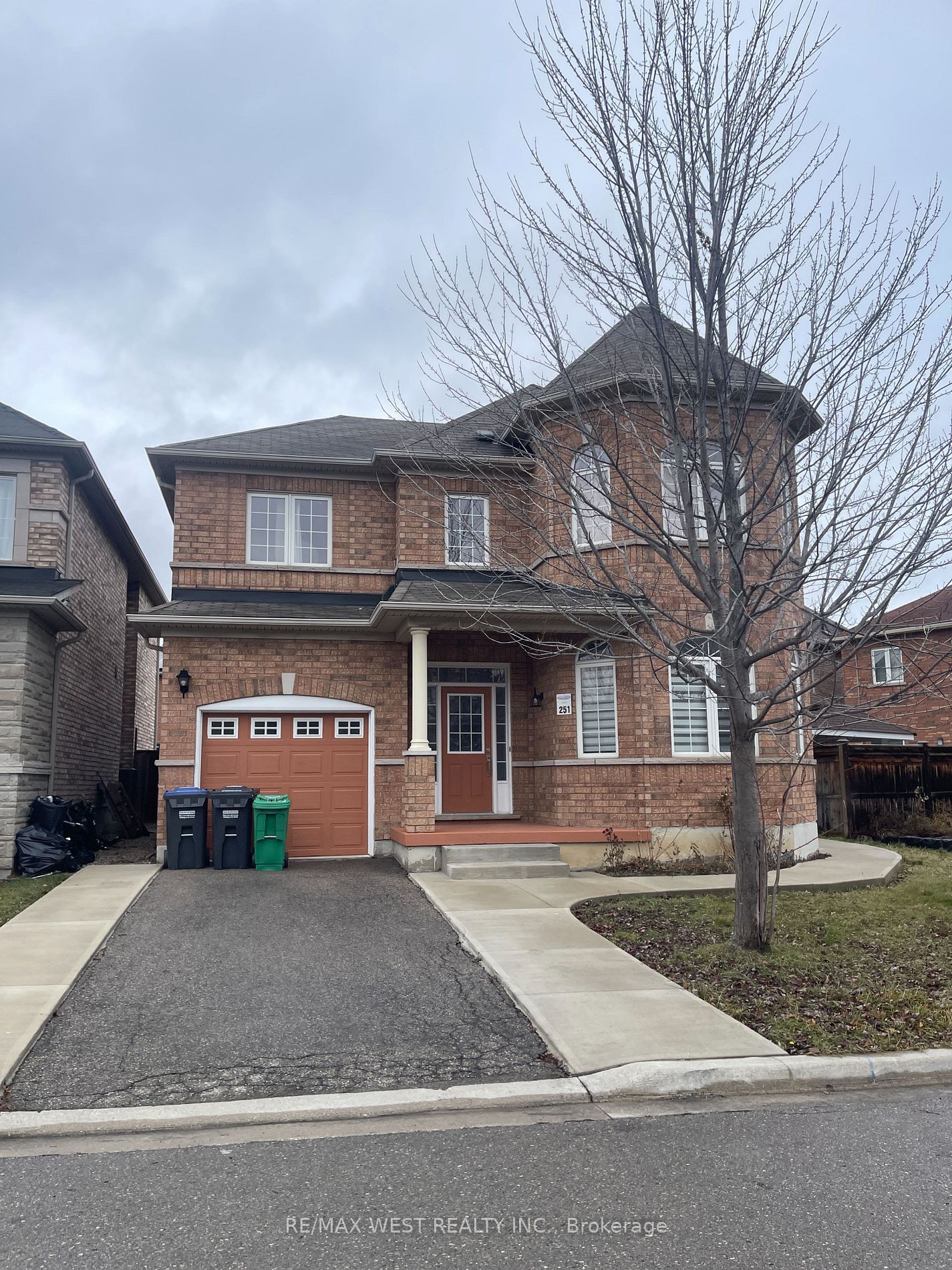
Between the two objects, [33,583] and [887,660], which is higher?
[887,660]

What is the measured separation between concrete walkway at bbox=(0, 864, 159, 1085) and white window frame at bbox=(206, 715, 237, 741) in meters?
2.03

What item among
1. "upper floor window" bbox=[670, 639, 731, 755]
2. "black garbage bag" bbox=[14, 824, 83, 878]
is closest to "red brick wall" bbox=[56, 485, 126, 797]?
"black garbage bag" bbox=[14, 824, 83, 878]

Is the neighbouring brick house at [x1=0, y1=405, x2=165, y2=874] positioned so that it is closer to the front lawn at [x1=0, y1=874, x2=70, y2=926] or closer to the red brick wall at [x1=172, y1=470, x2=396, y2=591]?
the front lawn at [x1=0, y1=874, x2=70, y2=926]

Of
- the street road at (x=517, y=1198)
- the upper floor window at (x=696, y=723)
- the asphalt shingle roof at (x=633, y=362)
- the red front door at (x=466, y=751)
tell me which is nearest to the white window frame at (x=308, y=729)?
the red front door at (x=466, y=751)

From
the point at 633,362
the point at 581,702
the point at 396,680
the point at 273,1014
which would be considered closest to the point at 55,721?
the point at 396,680

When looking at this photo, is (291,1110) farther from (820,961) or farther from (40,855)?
(40,855)

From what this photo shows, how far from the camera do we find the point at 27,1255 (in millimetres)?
3293

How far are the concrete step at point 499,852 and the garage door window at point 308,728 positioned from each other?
2.90m

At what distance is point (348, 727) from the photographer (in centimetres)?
1367

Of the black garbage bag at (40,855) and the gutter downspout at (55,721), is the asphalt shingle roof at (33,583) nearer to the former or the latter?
the gutter downspout at (55,721)

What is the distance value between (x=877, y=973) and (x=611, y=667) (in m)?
6.49

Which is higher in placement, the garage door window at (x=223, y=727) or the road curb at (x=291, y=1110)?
the garage door window at (x=223, y=727)

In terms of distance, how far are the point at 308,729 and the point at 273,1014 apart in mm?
7454

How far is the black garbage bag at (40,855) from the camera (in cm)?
1222
